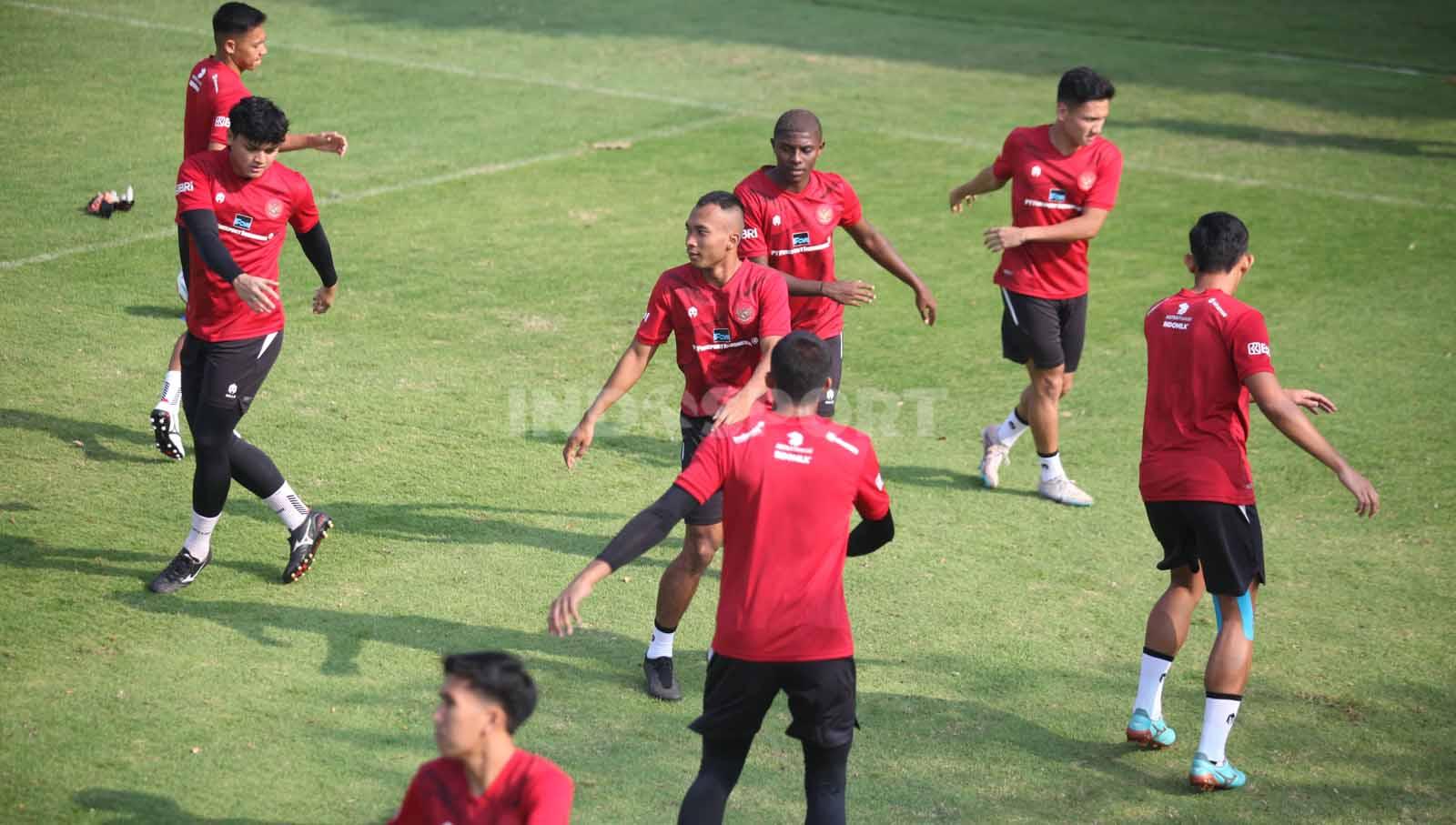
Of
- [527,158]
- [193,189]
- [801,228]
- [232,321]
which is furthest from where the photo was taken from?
[527,158]

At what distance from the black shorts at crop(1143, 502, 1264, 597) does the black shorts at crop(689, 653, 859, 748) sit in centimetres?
206

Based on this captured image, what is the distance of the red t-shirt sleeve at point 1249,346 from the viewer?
6.20 metres

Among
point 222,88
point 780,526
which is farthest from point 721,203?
point 222,88

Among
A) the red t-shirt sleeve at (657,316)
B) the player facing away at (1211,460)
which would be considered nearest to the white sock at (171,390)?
the red t-shirt sleeve at (657,316)

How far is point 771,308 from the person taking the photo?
6902 mm

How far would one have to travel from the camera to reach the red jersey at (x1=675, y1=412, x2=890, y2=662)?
16.5 feet

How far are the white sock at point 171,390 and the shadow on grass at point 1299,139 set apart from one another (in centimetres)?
1295

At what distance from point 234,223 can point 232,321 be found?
1.71 feet

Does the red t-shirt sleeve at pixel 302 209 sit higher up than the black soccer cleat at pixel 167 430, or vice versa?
the red t-shirt sleeve at pixel 302 209

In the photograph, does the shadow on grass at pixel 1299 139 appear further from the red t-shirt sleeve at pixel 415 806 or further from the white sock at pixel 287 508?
the red t-shirt sleeve at pixel 415 806

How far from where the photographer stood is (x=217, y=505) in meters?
7.52

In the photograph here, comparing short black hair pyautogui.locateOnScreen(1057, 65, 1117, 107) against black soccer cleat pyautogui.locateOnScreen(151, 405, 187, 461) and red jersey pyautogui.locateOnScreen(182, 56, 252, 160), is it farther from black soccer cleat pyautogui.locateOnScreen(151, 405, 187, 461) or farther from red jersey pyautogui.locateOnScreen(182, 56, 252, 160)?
black soccer cleat pyautogui.locateOnScreen(151, 405, 187, 461)

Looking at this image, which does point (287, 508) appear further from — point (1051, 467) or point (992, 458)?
point (1051, 467)

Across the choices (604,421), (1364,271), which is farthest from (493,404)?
(1364,271)
